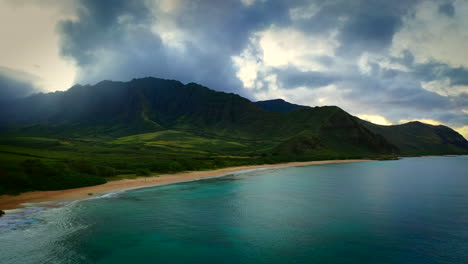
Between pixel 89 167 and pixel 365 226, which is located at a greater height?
pixel 89 167

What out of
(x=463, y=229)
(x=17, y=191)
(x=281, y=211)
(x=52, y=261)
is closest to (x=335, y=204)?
(x=281, y=211)

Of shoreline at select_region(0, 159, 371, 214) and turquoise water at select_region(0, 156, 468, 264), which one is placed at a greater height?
shoreline at select_region(0, 159, 371, 214)

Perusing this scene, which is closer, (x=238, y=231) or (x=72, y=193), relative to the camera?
(x=238, y=231)

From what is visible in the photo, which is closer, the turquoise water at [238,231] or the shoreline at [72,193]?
the turquoise water at [238,231]

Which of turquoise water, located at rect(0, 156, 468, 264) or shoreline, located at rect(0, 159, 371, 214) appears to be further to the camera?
shoreline, located at rect(0, 159, 371, 214)

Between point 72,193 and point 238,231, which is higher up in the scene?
point 72,193

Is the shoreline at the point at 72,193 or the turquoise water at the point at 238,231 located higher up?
the shoreline at the point at 72,193

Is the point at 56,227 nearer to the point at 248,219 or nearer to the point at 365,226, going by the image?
the point at 248,219

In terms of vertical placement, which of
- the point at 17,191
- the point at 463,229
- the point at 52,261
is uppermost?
the point at 17,191
